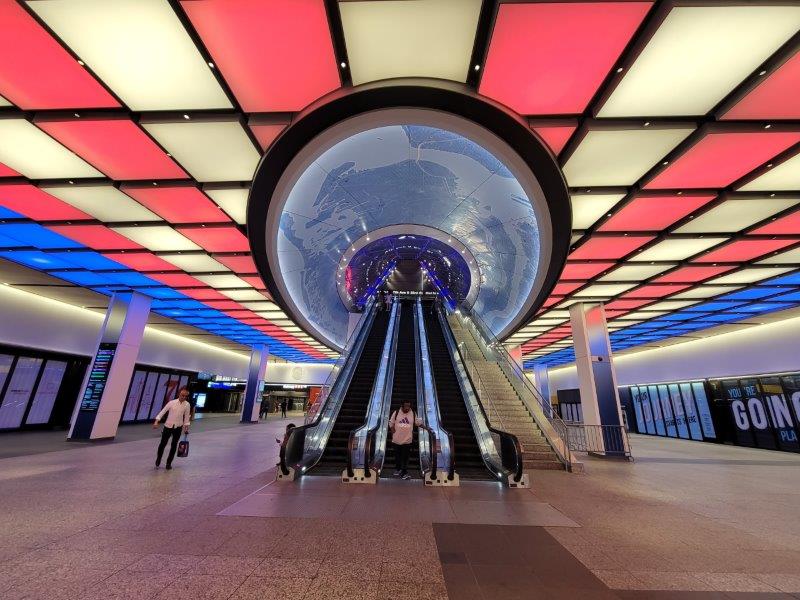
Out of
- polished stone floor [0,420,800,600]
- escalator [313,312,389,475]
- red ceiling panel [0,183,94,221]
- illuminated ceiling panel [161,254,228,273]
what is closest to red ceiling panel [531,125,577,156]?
polished stone floor [0,420,800,600]

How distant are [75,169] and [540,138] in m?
8.34

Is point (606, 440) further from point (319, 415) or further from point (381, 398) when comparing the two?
point (319, 415)

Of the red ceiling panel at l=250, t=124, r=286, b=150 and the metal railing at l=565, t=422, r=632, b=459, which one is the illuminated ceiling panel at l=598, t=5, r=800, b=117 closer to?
the red ceiling panel at l=250, t=124, r=286, b=150

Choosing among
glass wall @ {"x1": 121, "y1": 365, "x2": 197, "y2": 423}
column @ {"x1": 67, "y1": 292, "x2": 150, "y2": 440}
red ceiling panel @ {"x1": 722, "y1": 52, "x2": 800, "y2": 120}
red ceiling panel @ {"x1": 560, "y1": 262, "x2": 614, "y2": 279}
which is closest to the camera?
red ceiling panel @ {"x1": 722, "y1": 52, "x2": 800, "y2": 120}

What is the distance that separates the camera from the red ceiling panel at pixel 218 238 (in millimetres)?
8422

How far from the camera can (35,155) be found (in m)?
5.84

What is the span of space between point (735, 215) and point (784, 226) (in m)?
1.40

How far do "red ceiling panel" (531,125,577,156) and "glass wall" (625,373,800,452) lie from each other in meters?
16.7

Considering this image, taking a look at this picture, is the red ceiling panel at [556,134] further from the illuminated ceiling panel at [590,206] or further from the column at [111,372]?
the column at [111,372]

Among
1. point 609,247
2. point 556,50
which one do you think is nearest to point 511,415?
point 609,247

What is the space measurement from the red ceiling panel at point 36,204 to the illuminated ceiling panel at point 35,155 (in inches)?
24.2

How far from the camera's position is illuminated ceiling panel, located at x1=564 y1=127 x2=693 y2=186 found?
5184 mm

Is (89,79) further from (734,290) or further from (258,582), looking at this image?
(734,290)

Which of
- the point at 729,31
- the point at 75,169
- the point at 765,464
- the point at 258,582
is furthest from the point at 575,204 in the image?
the point at 765,464
